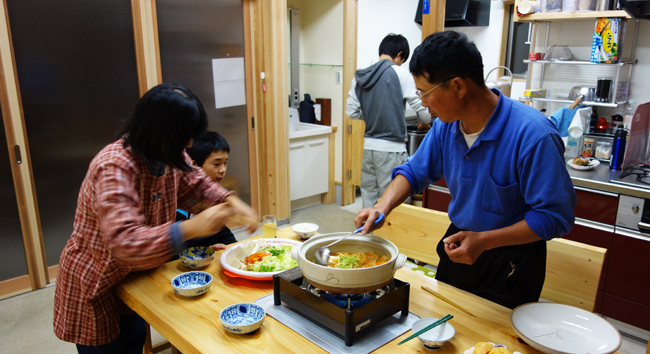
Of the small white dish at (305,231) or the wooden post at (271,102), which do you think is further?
the wooden post at (271,102)

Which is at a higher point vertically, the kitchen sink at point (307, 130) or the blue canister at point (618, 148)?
the blue canister at point (618, 148)

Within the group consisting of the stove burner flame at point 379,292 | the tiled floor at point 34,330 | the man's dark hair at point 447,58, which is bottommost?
the tiled floor at point 34,330

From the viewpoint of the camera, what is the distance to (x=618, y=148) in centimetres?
292

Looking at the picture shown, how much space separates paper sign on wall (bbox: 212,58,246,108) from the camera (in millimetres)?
3861

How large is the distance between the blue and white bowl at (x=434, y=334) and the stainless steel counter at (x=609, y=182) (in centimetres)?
185

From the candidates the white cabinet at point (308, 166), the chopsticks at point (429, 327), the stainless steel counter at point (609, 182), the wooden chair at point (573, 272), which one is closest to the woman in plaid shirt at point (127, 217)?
the chopsticks at point (429, 327)

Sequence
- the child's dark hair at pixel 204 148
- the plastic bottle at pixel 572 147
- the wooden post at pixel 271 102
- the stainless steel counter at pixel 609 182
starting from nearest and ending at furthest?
1. the child's dark hair at pixel 204 148
2. the stainless steel counter at pixel 609 182
3. the plastic bottle at pixel 572 147
4. the wooden post at pixel 271 102

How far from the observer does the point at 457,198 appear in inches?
63.7

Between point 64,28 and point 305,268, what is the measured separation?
2.63 meters

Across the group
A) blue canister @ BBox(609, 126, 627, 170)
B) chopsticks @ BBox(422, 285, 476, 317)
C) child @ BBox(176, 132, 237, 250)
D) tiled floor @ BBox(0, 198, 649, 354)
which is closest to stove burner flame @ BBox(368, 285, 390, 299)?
chopsticks @ BBox(422, 285, 476, 317)

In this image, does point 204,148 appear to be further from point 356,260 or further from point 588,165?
point 588,165

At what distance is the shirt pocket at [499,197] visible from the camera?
4.80 ft

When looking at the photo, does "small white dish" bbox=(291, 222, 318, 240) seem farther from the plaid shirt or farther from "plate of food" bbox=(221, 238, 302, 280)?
the plaid shirt

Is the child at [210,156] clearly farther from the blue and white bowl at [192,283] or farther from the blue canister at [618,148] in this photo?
the blue canister at [618,148]
